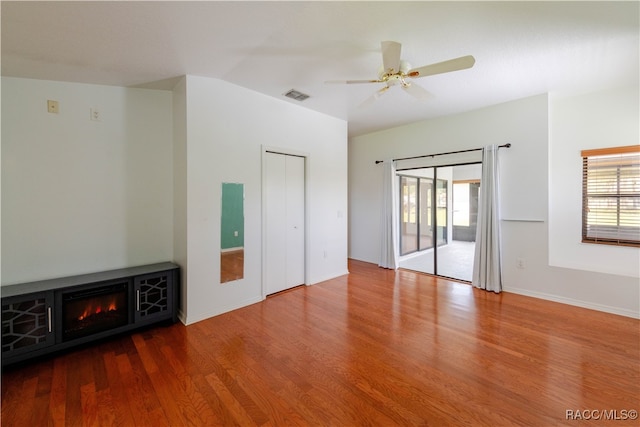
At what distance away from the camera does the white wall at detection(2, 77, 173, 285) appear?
8.09 ft

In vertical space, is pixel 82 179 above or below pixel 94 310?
above

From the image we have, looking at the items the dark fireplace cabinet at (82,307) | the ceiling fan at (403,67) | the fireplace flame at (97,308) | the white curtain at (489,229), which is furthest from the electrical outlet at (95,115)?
the white curtain at (489,229)

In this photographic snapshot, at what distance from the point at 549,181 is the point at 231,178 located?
449 cm

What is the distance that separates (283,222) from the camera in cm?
391

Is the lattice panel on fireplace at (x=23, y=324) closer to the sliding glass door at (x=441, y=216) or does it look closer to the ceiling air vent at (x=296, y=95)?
the ceiling air vent at (x=296, y=95)

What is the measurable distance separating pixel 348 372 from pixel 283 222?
230 cm

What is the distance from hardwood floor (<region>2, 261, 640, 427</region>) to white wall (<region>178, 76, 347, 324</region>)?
0.40 meters

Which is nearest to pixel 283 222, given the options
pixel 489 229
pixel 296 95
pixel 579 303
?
pixel 296 95

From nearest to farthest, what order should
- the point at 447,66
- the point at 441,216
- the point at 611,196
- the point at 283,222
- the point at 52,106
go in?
1. the point at 447,66
2. the point at 52,106
3. the point at 611,196
4. the point at 283,222
5. the point at 441,216

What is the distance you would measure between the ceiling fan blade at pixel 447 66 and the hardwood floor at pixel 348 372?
2.53m

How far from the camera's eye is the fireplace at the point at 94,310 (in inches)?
93.0

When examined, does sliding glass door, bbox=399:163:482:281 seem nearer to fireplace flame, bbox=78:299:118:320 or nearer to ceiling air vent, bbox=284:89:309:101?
ceiling air vent, bbox=284:89:309:101

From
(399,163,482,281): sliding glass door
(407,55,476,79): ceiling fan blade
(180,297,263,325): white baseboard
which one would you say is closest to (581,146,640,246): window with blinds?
(399,163,482,281): sliding glass door

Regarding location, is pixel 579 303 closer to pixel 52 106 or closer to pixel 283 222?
pixel 283 222
